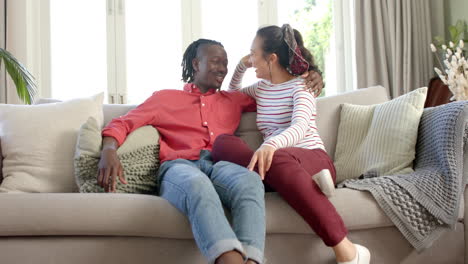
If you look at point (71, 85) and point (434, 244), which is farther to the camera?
point (71, 85)

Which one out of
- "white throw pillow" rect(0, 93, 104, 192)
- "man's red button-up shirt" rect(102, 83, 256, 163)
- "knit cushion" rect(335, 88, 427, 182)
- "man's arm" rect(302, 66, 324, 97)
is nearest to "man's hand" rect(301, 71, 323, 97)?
"man's arm" rect(302, 66, 324, 97)

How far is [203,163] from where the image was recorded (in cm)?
181

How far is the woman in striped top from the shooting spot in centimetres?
148

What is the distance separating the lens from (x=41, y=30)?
3.59 metres

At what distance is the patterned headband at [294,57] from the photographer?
2010 millimetres

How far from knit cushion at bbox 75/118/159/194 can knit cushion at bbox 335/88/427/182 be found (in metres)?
0.75

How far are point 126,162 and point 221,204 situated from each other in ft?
1.59

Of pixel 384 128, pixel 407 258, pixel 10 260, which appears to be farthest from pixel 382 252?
pixel 10 260

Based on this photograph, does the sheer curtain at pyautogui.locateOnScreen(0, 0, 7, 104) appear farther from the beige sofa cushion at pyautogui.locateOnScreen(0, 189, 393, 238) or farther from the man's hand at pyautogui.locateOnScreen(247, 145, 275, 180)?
the man's hand at pyautogui.locateOnScreen(247, 145, 275, 180)

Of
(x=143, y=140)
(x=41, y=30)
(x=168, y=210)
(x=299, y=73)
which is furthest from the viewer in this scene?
(x=41, y=30)

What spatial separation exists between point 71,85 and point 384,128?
8.26 feet

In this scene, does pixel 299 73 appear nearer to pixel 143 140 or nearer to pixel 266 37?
pixel 266 37

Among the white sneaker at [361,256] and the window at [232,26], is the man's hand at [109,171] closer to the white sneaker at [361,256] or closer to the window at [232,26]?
the white sneaker at [361,256]

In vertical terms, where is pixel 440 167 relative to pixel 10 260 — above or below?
above
